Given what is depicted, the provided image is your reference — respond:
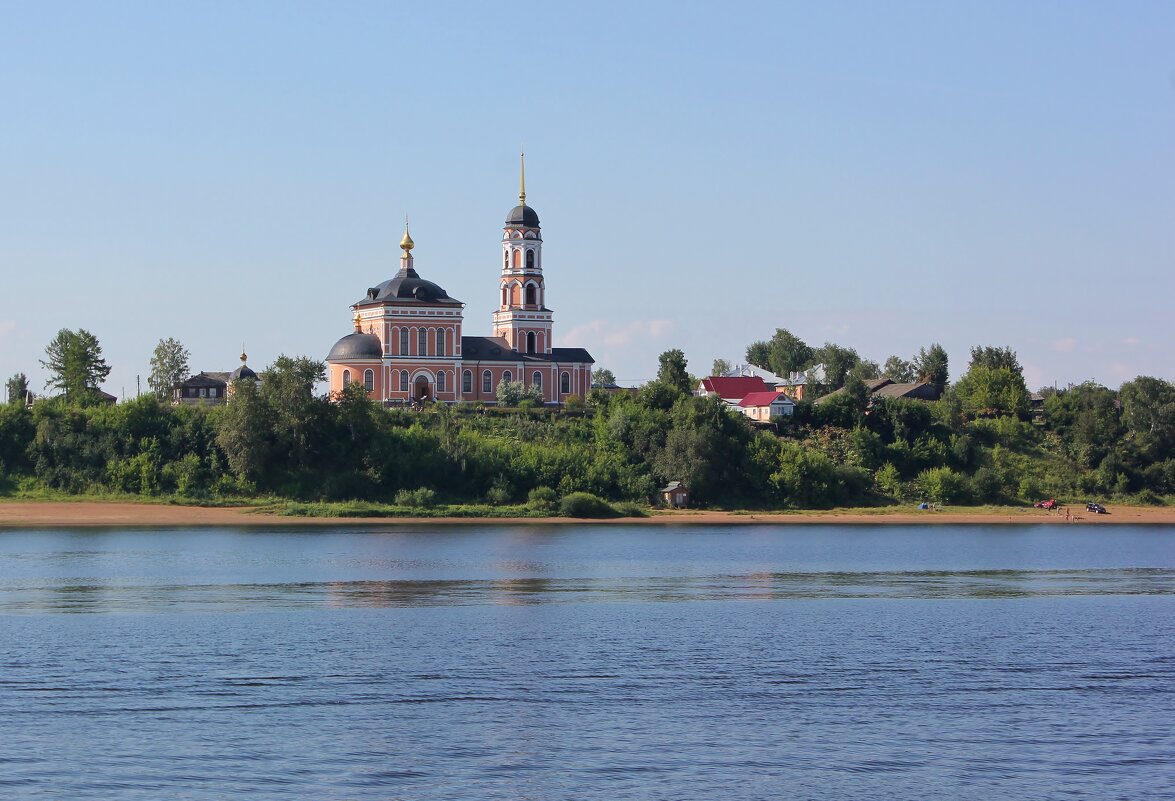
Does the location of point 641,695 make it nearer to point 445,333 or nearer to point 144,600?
point 144,600

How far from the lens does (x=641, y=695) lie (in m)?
29.0

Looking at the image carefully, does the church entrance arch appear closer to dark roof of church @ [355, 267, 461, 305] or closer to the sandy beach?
dark roof of church @ [355, 267, 461, 305]

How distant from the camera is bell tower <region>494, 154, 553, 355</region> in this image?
355 feet

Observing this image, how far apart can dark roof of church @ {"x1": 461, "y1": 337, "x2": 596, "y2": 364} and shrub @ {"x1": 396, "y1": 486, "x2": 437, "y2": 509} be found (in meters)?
28.4

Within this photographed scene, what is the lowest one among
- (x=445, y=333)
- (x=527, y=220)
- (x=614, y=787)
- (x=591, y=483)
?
(x=614, y=787)

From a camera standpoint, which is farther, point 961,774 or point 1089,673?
point 1089,673

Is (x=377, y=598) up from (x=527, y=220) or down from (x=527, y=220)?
down

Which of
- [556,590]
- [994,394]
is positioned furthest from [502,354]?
Answer: [556,590]

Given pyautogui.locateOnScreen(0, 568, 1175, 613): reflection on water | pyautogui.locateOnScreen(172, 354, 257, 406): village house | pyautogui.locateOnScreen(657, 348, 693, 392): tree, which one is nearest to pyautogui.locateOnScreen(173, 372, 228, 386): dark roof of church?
pyautogui.locateOnScreen(172, 354, 257, 406): village house

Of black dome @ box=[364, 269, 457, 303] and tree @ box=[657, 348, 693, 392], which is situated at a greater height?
black dome @ box=[364, 269, 457, 303]

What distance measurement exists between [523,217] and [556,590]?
66523 millimetres

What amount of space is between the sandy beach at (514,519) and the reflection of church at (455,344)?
26786 mm

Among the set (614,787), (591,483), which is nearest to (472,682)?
(614,787)

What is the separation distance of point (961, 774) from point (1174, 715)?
252 inches
